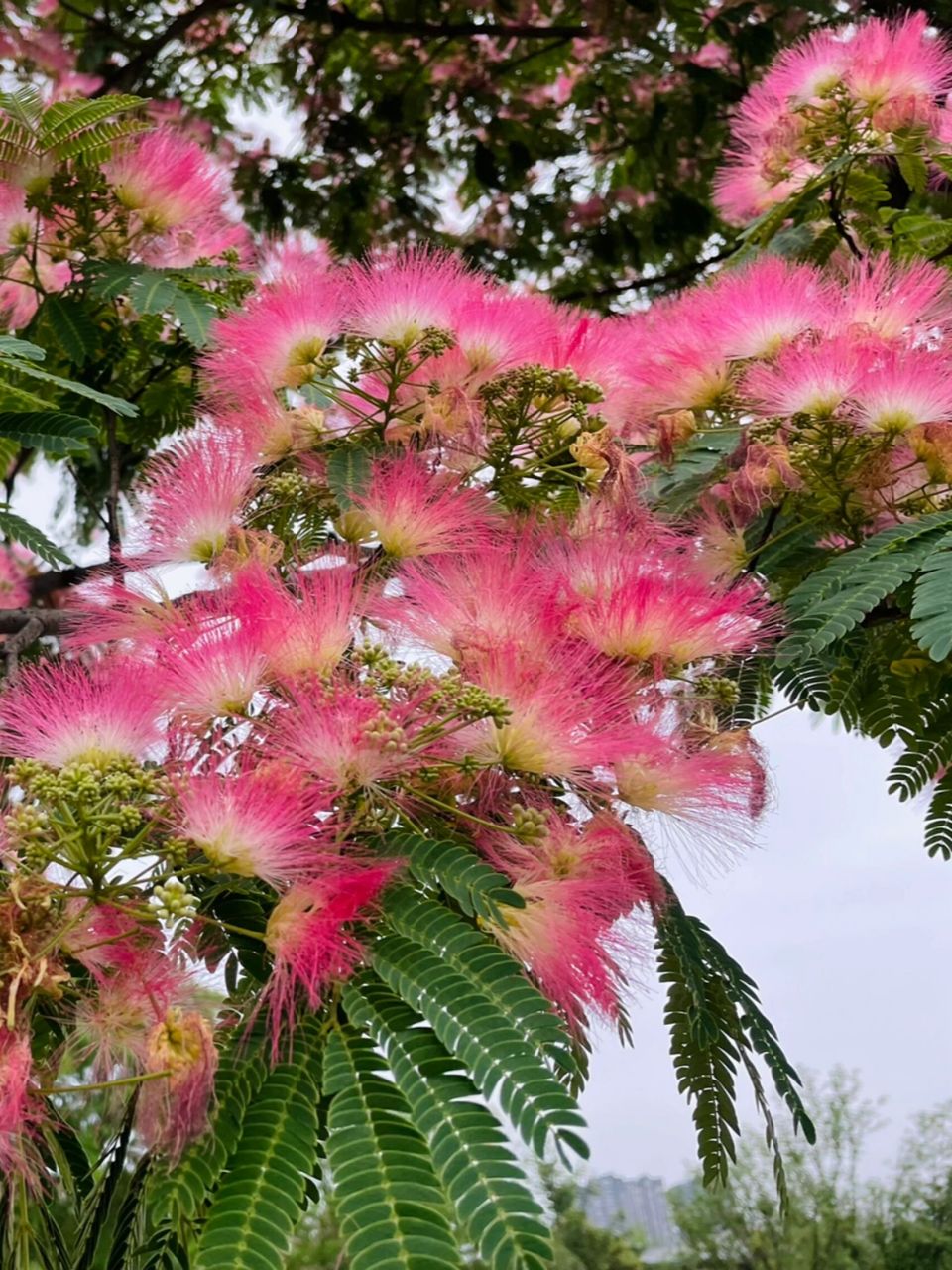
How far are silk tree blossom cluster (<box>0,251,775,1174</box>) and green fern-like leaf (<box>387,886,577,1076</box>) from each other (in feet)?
0.10

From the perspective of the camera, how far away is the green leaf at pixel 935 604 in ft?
5.26

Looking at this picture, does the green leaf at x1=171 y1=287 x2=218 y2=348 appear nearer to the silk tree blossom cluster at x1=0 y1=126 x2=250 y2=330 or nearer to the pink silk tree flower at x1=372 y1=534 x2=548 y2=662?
the silk tree blossom cluster at x1=0 y1=126 x2=250 y2=330

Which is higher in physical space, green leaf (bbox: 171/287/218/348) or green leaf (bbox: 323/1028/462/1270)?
green leaf (bbox: 171/287/218/348)

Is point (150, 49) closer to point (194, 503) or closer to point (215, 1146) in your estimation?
point (194, 503)

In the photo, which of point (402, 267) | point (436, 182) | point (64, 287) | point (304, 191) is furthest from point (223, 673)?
point (436, 182)

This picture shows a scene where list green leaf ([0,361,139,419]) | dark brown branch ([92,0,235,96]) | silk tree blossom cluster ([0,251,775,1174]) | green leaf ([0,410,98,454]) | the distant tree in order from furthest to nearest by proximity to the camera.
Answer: the distant tree → dark brown branch ([92,0,235,96]) → green leaf ([0,410,98,454]) → green leaf ([0,361,139,419]) → silk tree blossom cluster ([0,251,775,1174])

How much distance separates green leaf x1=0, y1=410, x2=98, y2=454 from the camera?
2.09 meters

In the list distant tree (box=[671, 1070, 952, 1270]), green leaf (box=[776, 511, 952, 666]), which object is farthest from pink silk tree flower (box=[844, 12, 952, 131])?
distant tree (box=[671, 1070, 952, 1270])

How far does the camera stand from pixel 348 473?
1.88 metres

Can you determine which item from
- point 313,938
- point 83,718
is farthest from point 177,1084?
point 83,718

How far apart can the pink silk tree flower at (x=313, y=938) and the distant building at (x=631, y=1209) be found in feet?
50.9

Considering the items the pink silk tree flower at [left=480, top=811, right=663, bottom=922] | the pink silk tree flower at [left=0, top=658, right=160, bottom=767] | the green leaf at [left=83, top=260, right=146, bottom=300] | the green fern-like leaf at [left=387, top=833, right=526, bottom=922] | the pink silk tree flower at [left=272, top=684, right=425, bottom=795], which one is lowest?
the green fern-like leaf at [left=387, top=833, right=526, bottom=922]

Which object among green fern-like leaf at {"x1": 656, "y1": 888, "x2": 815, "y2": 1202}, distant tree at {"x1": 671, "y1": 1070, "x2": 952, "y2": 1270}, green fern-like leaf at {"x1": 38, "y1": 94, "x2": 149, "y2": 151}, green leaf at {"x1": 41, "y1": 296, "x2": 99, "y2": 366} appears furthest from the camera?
distant tree at {"x1": 671, "y1": 1070, "x2": 952, "y2": 1270}

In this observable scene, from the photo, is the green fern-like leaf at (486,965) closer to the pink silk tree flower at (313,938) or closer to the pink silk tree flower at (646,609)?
the pink silk tree flower at (313,938)
